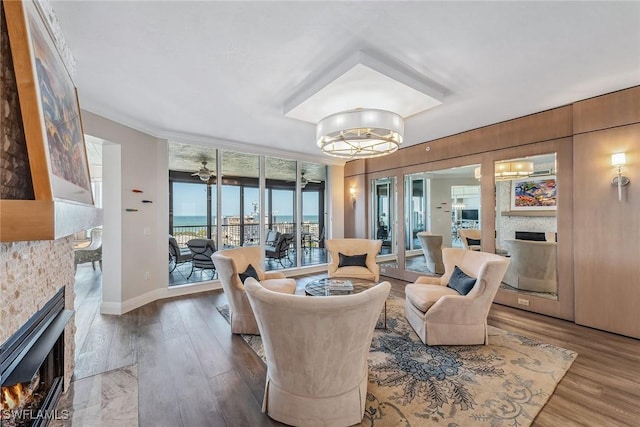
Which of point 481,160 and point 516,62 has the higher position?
point 516,62

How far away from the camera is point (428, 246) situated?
5.19 m

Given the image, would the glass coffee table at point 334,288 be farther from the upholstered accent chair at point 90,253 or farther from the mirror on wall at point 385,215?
the upholstered accent chair at point 90,253

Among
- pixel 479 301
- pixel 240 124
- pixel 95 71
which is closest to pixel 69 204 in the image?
pixel 95 71

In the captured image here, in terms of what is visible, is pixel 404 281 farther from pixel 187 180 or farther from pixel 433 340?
pixel 187 180

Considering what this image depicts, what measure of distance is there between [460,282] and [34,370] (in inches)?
137

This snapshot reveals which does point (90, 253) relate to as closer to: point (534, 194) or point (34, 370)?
point (34, 370)

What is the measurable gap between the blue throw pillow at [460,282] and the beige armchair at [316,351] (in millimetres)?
1667

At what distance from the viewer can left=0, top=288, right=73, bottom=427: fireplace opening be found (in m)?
1.22

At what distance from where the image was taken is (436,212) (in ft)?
16.7

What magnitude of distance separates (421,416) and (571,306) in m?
2.99

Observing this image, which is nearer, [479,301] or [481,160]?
[479,301]

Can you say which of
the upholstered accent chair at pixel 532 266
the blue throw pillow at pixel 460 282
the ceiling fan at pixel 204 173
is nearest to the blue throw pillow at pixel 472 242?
the upholstered accent chair at pixel 532 266

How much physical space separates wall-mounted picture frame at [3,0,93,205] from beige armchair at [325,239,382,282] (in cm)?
Result: 343

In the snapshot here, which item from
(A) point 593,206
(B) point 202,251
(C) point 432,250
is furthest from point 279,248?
(A) point 593,206
